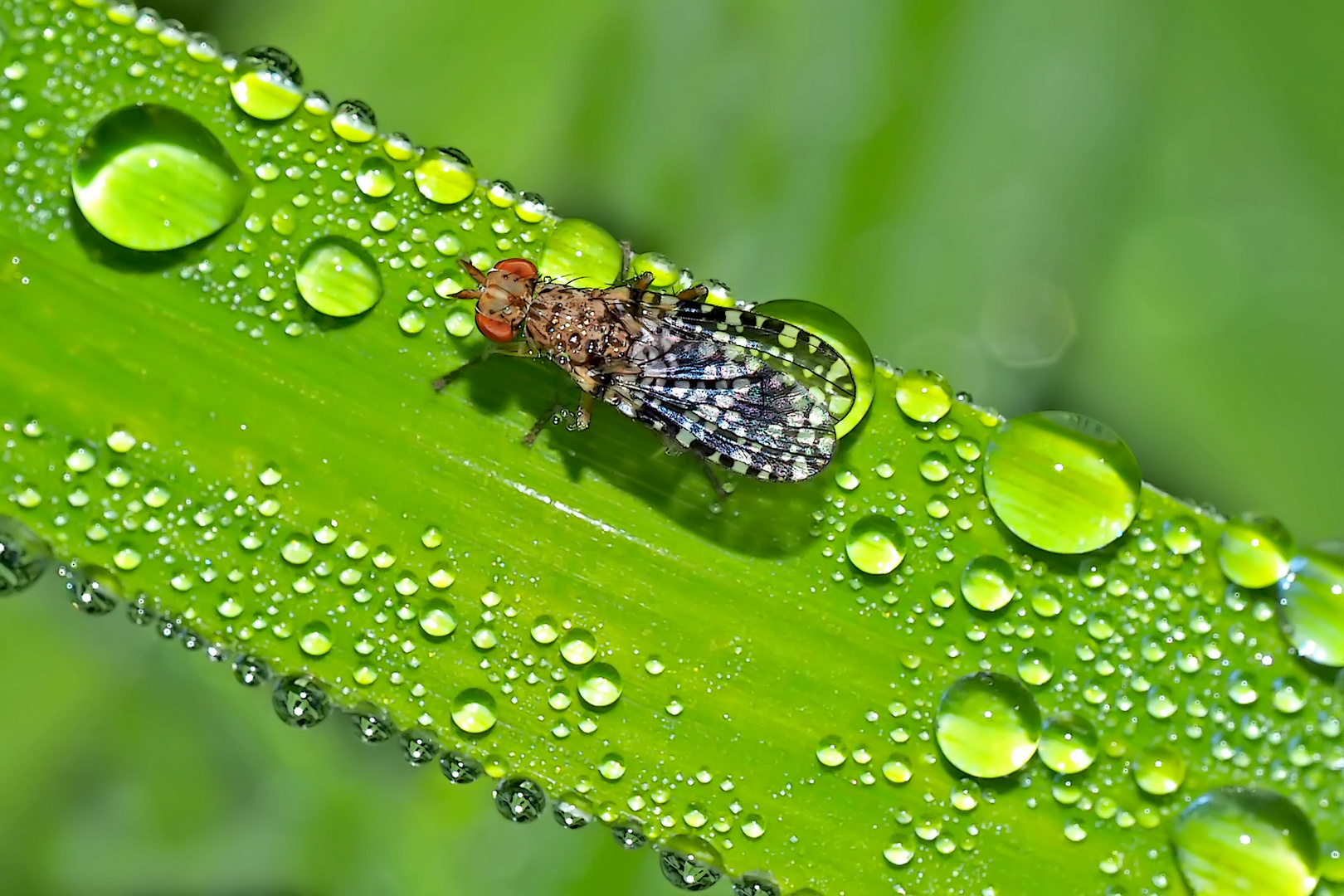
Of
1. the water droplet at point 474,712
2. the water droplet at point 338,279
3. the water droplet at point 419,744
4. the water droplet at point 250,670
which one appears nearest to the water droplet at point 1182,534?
the water droplet at point 474,712

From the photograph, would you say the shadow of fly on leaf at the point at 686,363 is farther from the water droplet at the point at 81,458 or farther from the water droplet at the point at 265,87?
the water droplet at the point at 81,458

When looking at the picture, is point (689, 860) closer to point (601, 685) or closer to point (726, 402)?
point (601, 685)

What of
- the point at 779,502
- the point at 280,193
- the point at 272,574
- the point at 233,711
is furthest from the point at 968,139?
the point at 233,711

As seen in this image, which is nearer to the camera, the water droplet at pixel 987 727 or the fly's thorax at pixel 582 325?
the water droplet at pixel 987 727

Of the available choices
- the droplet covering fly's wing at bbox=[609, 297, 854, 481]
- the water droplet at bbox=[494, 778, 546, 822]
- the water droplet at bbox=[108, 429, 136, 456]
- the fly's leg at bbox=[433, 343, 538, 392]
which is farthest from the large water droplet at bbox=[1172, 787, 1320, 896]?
the water droplet at bbox=[108, 429, 136, 456]

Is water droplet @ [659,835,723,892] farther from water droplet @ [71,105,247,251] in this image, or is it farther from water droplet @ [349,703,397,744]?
water droplet @ [71,105,247,251]

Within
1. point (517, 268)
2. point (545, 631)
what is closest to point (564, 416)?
point (517, 268)

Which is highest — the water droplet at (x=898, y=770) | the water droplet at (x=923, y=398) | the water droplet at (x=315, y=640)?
the water droplet at (x=923, y=398)
